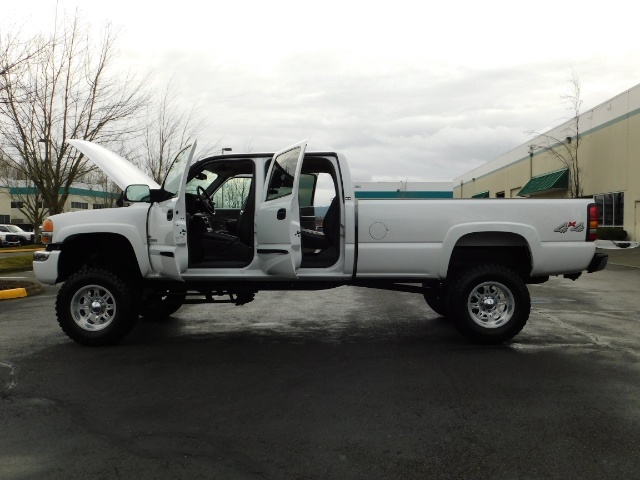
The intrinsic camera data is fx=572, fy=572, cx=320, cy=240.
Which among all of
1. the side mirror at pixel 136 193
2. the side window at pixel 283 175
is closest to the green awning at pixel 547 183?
the side window at pixel 283 175

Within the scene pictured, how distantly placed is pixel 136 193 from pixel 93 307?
1.41 meters

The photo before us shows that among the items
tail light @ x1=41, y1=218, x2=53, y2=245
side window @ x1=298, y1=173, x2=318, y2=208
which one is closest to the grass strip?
tail light @ x1=41, y1=218, x2=53, y2=245

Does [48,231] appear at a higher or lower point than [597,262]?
higher

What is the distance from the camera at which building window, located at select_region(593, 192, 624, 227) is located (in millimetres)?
27536

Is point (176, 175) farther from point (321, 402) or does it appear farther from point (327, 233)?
point (321, 402)

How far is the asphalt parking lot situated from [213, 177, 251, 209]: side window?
1669 millimetres

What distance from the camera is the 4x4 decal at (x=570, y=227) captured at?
21.1ft

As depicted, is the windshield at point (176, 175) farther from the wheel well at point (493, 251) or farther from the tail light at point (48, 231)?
the wheel well at point (493, 251)

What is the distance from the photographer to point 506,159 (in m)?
47.8

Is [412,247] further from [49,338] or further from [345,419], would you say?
[49,338]

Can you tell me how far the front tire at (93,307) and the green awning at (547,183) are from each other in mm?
31180

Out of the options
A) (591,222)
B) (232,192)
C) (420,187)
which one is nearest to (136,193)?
(232,192)

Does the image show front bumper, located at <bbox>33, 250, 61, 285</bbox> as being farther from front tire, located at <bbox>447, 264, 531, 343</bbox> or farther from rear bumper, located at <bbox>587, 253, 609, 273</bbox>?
rear bumper, located at <bbox>587, 253, 609, 273</bbox>

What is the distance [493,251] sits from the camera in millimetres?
6844
